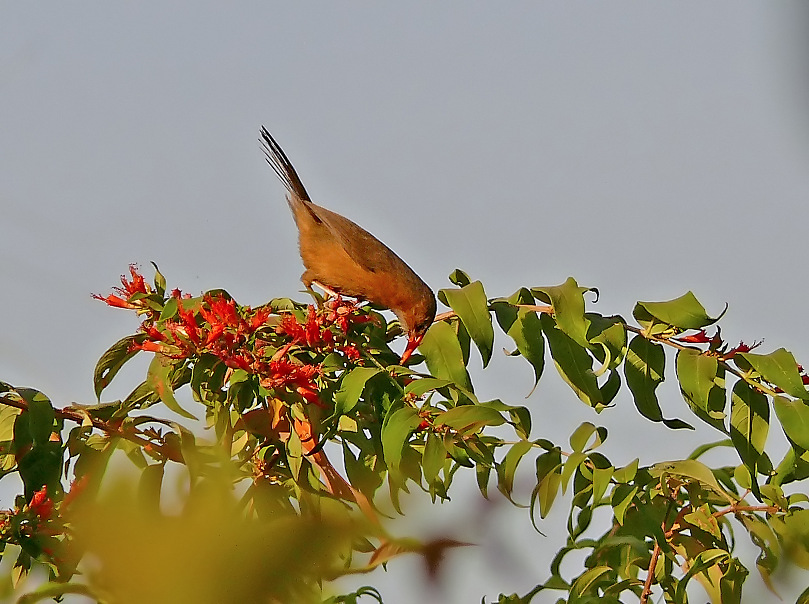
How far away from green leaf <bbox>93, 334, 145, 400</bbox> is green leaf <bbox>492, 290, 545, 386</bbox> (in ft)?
2.68

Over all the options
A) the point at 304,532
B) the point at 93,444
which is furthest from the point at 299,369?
Answer: the point at 304,532

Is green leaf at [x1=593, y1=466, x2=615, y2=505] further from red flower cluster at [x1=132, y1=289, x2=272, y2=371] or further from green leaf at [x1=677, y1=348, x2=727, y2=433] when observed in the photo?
red flower cluster at [x1=132, y1=289, x2=272, y2=371]

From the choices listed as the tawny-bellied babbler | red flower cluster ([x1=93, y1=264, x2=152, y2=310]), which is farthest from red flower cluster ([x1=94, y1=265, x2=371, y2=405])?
the tawny-bellied babbler

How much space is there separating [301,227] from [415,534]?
550 centimetres

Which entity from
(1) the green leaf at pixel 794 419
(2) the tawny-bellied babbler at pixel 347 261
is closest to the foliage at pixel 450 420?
(1) the green leaf at pixel 794 419

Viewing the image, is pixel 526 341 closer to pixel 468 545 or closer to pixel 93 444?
pixel 93 444

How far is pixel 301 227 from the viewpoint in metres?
6.08

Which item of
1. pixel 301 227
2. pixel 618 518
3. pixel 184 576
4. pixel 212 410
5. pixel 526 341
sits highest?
pixel 301 227

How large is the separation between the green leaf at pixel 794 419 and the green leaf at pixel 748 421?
2.9 inches

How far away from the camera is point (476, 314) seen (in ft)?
6.83

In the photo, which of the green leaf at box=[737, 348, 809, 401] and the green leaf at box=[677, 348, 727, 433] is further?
the green leaf at box=[677, 348, 727, 433]

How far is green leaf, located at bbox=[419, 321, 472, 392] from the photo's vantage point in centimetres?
206

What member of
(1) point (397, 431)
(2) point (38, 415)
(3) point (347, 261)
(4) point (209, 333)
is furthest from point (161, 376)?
(3) point (347, 261)

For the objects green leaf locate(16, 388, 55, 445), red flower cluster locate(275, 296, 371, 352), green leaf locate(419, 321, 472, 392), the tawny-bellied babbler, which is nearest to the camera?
green leaf locate(16, 388, 55, 445)
